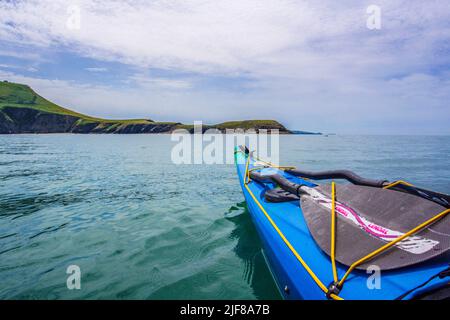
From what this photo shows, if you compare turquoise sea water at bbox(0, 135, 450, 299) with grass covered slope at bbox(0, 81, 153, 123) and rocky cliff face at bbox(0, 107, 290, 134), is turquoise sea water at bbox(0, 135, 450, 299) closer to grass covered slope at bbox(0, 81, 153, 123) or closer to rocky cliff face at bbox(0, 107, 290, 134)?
rocky cliff face at bbox(0, 107, 290, 134)

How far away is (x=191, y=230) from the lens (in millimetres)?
7109

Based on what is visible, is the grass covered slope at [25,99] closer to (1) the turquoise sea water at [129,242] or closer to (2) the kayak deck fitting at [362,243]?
(1) the turquoise sea water at [129,242]

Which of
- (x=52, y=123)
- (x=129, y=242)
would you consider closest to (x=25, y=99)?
(x=52, y=123)

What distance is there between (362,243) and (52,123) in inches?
6503

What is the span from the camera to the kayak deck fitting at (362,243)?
2.76m

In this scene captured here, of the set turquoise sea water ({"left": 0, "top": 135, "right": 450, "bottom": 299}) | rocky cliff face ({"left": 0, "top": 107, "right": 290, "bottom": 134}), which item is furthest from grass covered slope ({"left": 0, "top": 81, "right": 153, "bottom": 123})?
turquoise sea water ({"left": 0, "top": 135, "right": 450, "bottom": 299})

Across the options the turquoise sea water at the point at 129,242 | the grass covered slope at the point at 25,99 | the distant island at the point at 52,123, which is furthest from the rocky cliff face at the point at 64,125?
the turquoise sea water at the point at 129,242

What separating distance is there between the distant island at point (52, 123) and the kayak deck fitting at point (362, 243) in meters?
150

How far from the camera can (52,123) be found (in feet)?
445

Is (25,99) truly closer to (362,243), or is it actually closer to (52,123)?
(52,123)

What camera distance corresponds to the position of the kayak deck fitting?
276 centimetres

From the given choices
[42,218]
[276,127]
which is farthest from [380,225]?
[276,127]

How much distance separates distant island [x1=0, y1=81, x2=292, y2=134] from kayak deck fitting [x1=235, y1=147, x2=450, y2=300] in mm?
150445

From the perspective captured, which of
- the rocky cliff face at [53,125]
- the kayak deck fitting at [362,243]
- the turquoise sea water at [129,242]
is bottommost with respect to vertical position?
the turquoise sea water at [129,242]
